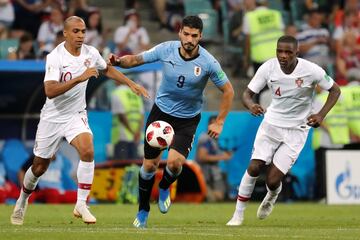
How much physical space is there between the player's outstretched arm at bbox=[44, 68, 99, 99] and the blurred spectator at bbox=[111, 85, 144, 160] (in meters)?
9.18

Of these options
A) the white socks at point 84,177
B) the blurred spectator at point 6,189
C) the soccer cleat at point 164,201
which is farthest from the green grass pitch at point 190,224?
the blurred spectator at point 6,189

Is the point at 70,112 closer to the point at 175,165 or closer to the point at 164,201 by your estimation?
the point at 175,165

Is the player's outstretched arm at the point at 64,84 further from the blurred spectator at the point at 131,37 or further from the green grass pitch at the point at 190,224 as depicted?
the blurred spectator at the point at 131,37

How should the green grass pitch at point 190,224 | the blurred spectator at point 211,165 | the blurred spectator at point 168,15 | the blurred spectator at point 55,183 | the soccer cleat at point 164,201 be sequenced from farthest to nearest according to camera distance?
the blurred spectator at point 168,15, the blurred spectator at point 211,165, the blurred spectator at point 55,183, the soccer cleat at point 164,201, the green grass pitch at point 190,224

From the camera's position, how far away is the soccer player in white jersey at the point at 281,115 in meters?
16.1

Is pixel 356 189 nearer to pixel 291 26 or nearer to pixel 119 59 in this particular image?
pixel 291 26

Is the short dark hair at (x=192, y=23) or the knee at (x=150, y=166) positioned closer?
the short dark hair at (x=192, y=23)

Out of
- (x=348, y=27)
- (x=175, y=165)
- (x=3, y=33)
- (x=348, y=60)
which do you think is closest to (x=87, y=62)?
(x=175, y=165)

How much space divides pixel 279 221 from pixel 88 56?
12.6 feet

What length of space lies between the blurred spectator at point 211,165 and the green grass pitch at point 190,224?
206 centimetres

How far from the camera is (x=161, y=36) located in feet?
91.5

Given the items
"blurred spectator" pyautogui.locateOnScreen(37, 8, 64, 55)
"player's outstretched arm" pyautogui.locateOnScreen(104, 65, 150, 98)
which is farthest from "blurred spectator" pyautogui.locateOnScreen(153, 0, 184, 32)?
"player's outstretched arm" pyautogui.locateOnScreen(104, 65, 150, 98)

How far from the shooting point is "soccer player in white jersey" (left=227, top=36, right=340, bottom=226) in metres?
16.1

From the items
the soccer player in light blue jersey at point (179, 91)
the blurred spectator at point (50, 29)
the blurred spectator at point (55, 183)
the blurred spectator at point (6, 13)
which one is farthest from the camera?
the blurred spectator at point (6, 13)
